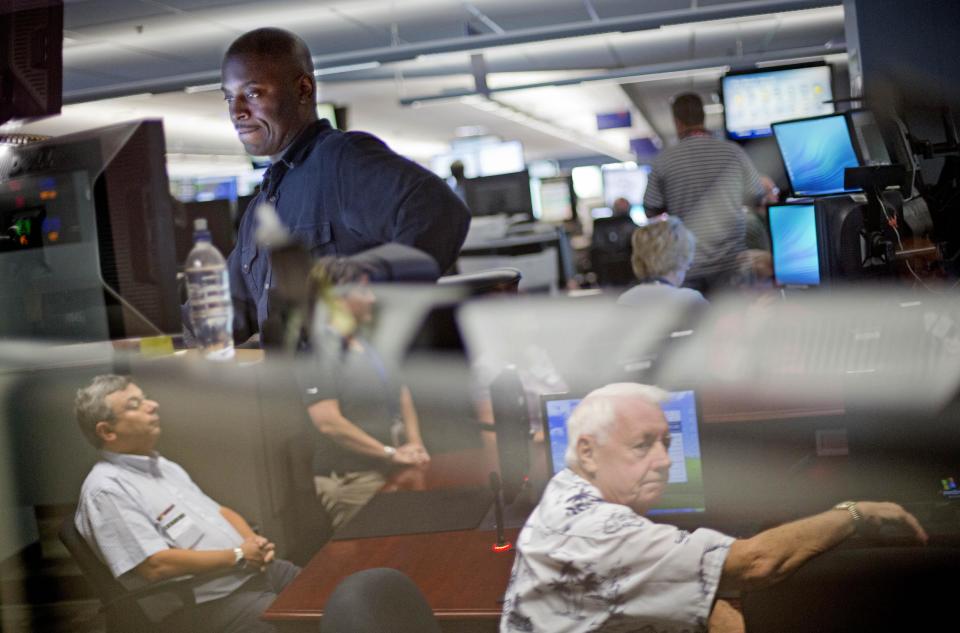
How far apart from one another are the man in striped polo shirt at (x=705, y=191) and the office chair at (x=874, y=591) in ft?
4.64

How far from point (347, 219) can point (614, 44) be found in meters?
6.38

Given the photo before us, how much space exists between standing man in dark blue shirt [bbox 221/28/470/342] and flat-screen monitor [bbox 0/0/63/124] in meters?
0.51

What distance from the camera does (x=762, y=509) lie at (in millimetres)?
1699

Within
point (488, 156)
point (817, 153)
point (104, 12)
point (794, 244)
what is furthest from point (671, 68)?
point (817, 153)

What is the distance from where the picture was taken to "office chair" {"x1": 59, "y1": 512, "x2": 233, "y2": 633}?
1.82 meters

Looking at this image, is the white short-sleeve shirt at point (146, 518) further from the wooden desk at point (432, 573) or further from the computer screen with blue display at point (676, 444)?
the computer screen with blue display at point (676, 444)

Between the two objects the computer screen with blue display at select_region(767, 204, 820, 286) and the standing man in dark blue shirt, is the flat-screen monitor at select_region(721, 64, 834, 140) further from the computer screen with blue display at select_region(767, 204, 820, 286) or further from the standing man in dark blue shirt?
the standing man in dark blue shirt

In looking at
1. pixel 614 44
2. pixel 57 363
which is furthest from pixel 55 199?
pixel 614 44

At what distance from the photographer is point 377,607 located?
1.29 m

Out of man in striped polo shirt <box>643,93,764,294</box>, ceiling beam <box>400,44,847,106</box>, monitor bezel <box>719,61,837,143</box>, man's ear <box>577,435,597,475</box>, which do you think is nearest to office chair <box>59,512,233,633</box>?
man's ear <box>577,435,597,475</box>

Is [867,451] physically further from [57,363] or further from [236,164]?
[236,164]

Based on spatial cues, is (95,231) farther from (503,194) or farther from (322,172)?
(503,194)

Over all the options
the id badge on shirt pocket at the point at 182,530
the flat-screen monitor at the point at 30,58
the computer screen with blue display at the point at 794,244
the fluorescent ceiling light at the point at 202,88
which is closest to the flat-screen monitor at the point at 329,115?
the flat-screen monitor at the point at 30,58

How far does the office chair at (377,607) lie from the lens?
4.20ft
